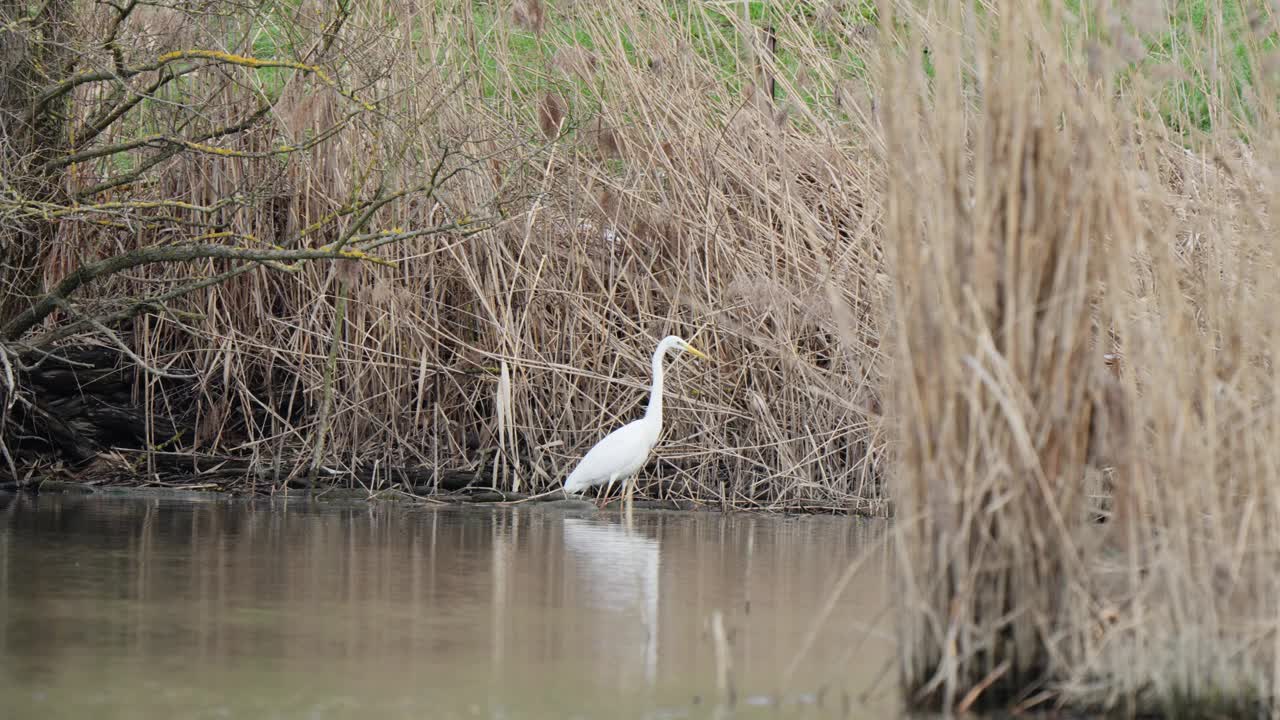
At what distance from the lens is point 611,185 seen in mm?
8328

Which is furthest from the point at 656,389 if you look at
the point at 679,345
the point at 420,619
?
the point at 420,619

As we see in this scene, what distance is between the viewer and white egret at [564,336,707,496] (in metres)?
7.73

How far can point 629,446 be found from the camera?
25.3 ft

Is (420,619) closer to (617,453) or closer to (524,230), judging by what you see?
(617,453)

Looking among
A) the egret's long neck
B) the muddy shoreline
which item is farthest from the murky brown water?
the muddy shoreline

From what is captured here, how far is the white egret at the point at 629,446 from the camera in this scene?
7727 millimetres

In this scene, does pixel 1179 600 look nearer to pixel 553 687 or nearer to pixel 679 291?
pixel 553 687

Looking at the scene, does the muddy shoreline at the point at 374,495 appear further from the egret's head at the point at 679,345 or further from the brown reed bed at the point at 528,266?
the egret's head at the point at 679,345

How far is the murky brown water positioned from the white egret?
Result: 64cm

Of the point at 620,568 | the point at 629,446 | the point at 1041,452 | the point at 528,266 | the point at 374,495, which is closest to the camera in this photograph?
the point at 1041,452

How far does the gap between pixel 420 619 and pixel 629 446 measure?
353cm

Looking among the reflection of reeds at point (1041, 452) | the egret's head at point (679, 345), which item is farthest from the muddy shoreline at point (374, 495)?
the reflection of reeds at point (1041, 452)

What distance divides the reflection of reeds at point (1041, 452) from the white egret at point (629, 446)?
4.62 meters

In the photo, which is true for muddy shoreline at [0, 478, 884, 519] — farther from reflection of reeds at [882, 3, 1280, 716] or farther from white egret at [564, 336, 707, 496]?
reflection of reeds at [882, 3, 1280, 716]
